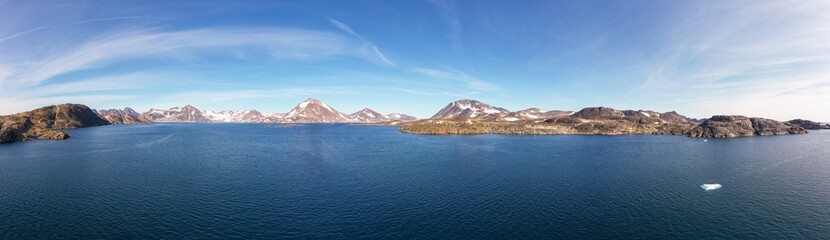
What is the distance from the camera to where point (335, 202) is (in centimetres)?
6438

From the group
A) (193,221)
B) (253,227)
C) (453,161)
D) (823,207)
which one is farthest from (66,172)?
(823,207)

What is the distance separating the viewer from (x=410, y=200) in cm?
6644

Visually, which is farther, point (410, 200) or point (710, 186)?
point (710, 186)

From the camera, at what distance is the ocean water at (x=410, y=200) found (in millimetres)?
50688

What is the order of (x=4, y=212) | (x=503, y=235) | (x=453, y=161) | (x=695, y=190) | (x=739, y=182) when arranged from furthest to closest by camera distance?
1. (x=453, y=161)
2. (x=739, y=182)
3. (x=695, y=190)
4. (x=4, y=212)
5. (x=503, y=235)

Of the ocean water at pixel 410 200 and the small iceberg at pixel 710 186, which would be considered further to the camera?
the small iceberg at pixel 710 186

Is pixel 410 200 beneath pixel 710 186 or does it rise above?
beneath

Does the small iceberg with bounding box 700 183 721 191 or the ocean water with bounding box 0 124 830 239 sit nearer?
the ocean water with bounding box 0 124 830 239

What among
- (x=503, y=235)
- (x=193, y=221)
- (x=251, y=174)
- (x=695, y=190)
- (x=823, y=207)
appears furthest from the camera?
(x=251, y=174)

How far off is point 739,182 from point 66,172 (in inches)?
6393

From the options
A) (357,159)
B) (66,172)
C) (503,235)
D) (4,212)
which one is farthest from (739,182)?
(66,172)

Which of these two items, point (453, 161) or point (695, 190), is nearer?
point (695, 190)

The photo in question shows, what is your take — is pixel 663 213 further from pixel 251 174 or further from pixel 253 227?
pixel 251 174

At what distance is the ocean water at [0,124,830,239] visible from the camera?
5069 cm
